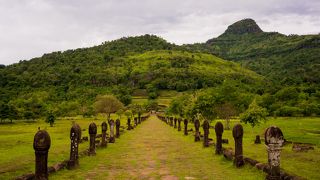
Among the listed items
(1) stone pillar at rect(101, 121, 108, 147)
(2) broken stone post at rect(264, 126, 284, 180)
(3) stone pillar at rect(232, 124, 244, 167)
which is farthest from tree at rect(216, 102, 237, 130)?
(2) broken stone post at rect(264, 126, 284, 180)

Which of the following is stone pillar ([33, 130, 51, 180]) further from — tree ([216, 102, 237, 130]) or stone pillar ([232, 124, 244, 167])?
tree ([216, 102, 237, 130])

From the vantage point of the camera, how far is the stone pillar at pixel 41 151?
1427 cm

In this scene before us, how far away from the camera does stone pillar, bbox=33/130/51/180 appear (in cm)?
1427

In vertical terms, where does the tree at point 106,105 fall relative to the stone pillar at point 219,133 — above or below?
above

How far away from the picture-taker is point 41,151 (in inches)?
→ 568

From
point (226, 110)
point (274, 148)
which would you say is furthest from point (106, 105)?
point (274, 148)

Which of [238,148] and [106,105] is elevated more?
[106,105]

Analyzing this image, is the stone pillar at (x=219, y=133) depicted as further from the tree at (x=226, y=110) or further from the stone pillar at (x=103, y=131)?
the tree at (x=226, y=110)

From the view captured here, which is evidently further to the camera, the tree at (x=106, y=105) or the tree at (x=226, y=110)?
the tree at (x=106, y=105)

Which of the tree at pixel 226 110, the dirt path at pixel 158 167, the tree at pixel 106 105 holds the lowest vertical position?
the dirt path at pixel 158 167

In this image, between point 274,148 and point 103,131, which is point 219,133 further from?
point 103,131

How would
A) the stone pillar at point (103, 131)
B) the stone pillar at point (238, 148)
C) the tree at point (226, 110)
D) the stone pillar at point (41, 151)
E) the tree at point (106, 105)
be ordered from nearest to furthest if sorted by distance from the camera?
the stone pillar at point (41, 151)
the stone pillar at point (238, 148)
the stone pillar at point (103, 131)
the tree at point (226, 110)
the tree at point (106, 105)

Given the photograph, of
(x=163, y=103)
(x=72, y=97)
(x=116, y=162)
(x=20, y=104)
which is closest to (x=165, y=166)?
(x=116, y=162)

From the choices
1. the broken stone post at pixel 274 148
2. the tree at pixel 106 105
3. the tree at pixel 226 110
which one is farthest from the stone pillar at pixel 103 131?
the tree at pixel 106 105
